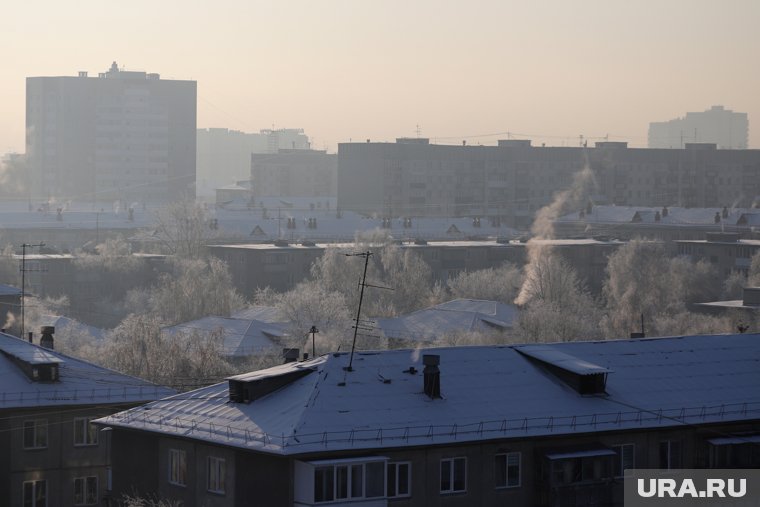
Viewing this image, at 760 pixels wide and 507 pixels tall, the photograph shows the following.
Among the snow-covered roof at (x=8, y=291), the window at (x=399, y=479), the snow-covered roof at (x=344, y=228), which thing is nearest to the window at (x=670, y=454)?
the window at (x=399, y=479)

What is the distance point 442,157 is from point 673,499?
79523mm

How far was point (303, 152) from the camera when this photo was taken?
130625mm

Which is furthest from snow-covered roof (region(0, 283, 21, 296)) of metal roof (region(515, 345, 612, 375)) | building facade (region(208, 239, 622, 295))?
metal roof (region(515, 345, 612, 375))

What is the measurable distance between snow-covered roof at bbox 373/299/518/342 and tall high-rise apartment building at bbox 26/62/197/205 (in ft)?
285

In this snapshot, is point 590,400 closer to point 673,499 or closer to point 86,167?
point 673,499

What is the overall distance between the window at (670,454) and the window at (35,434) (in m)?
9.43

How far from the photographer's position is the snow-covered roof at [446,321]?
46250mm

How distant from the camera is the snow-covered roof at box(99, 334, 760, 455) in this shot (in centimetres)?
1778

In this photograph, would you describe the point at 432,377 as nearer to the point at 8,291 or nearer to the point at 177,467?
the point at 177,467

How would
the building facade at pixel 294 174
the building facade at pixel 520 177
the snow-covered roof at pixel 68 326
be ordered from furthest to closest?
the building facade at pixel 294 174 < the building facade at pixel 520 177 < the snow-covered roof at pixel 68 326

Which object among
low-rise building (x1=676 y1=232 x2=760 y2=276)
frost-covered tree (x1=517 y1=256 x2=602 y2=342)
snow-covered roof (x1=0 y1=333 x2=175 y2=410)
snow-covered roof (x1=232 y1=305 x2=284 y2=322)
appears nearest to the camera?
snow-covered roof (x1=0 y1=333 x2=175 y2=410)

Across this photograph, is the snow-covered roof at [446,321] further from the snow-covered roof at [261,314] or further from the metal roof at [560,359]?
the metal roof at [560,359]

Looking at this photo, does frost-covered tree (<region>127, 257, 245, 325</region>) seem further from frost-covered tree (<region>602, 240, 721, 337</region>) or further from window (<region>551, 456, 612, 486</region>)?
window (<region>551, 456, 612, 486</region>)

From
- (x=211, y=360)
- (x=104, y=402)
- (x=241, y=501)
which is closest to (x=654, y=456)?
(x=241, y=501)
